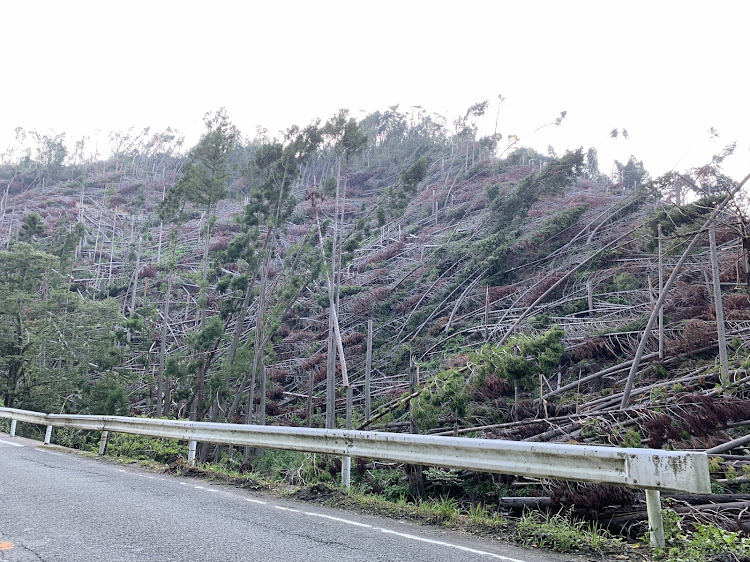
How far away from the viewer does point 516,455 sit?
4984 millimetres

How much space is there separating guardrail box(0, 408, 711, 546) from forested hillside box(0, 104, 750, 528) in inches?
183

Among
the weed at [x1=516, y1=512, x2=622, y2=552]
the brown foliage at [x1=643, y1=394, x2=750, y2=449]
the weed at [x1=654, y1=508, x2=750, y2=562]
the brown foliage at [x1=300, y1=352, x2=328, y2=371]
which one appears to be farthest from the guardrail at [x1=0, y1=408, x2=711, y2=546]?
the brown foliage at [x1=300, y1=352, x2=328, y2=371]

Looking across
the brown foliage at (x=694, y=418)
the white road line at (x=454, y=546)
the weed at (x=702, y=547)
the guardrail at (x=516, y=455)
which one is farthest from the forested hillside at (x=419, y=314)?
the white road line at (x=454, y=546)

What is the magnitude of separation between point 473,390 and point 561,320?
37.2ft

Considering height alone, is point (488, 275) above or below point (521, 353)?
above

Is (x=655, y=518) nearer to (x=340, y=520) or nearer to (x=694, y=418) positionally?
(x=340, y=520)

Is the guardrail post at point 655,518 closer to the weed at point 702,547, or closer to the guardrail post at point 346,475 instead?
the weed at point 702,547

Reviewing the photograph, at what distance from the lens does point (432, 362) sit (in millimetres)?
25125

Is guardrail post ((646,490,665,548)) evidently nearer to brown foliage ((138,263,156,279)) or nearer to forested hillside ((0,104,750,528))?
forested hillside ((0,104,750,528))

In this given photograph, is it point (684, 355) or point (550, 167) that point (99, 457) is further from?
point (550, 167)

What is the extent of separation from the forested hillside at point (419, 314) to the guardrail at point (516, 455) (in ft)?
15.2

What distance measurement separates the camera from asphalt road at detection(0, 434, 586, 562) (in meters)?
4.02

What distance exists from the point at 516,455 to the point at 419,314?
2631 cm

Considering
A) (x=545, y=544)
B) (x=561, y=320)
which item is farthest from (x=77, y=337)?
(x=545, y=544)
